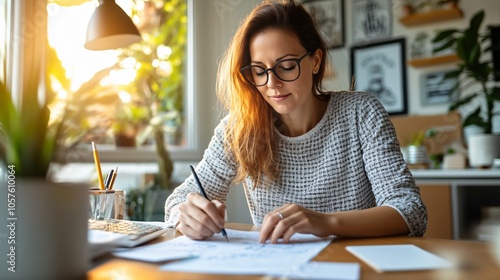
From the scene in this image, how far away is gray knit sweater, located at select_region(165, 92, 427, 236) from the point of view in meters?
1.18

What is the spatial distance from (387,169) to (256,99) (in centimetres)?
43

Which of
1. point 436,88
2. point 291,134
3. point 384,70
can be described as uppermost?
point 384,70

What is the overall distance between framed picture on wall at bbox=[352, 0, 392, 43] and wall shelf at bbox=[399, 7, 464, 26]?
0.39 feet

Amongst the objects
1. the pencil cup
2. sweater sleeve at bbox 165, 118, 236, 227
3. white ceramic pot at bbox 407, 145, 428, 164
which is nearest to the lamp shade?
sweater sleeve at bbox 165, 118, 236, 227

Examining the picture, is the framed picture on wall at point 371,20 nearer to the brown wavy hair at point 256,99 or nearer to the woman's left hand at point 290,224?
the brown wavy hair at point 256,99

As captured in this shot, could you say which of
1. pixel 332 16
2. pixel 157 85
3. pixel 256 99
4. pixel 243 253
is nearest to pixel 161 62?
pixel 157 85

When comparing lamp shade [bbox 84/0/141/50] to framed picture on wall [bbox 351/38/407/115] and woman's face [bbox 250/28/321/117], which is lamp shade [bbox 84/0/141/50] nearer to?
woman's face [bbox 250/28/321/117]

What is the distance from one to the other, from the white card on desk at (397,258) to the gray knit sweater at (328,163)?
381 mm

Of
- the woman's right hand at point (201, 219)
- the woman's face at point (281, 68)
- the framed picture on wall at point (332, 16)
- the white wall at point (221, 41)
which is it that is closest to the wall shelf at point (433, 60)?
the white wall at point (221, 41)

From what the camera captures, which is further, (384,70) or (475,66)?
(384,70)

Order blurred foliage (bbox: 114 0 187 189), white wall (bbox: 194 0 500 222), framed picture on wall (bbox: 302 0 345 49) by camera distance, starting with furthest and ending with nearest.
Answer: framed picture on wall (bbox: 302 0 345 49) → blurred foliage (bbox: 114 0 187 189) → white wall (bbox: 194 0 500 222)

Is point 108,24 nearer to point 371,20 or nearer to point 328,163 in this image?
point 328,163

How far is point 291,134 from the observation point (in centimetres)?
133

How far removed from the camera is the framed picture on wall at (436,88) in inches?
100
